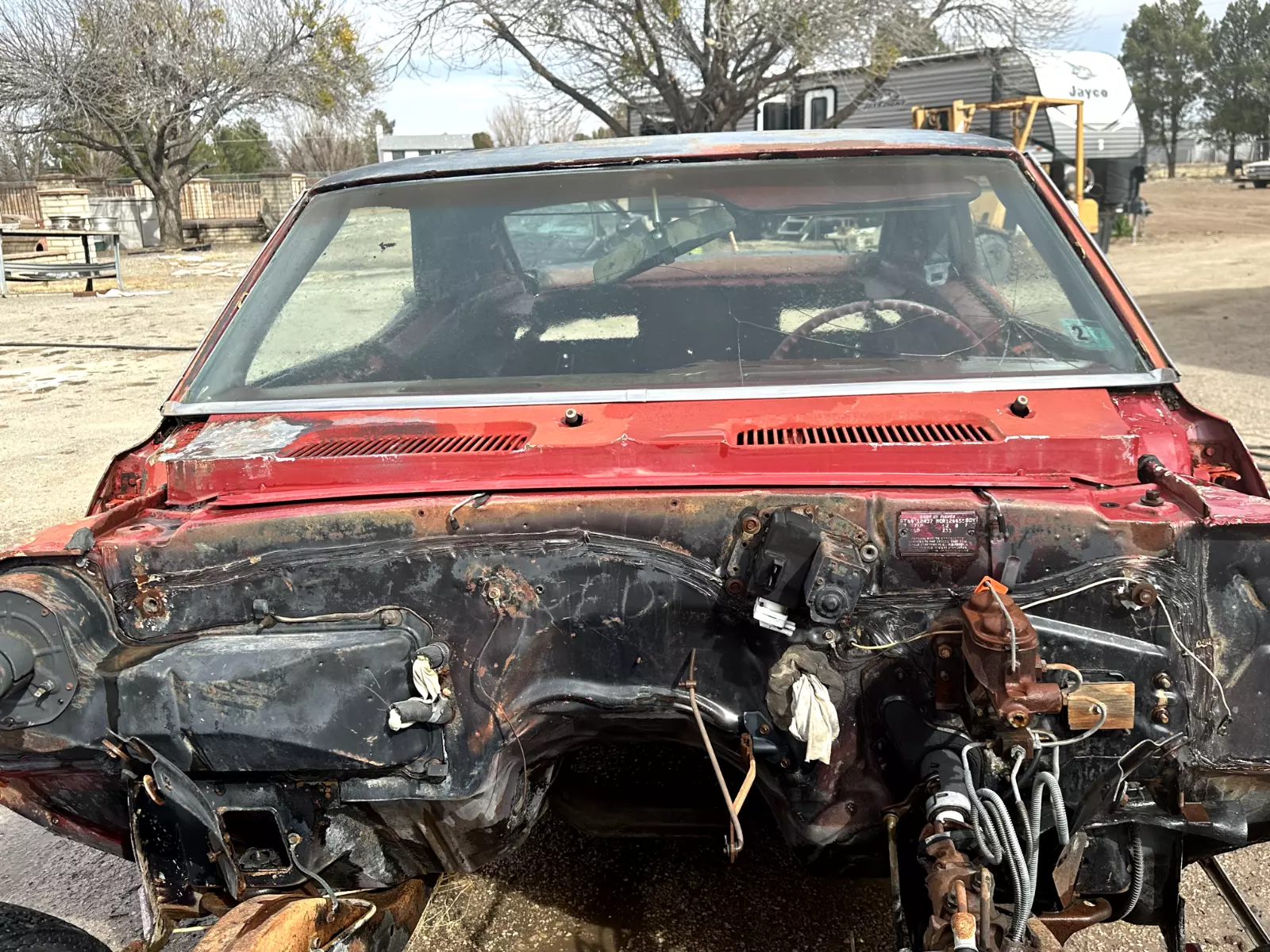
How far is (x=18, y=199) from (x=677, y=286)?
3075 centimetres

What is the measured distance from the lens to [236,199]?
99.9 ft

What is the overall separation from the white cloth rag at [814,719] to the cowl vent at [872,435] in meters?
0.48

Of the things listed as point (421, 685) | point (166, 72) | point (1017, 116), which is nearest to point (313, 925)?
point (421, 685)

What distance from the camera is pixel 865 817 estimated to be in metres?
1.90

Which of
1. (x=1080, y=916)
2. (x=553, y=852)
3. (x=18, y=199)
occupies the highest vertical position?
(x=18, y=199)

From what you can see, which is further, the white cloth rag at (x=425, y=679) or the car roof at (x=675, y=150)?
the car roof at (x=675, y=150)

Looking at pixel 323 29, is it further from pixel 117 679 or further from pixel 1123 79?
pixel 117 679

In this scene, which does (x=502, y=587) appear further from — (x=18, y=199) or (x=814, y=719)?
(x=18, y=199)

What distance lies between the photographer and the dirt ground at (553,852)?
8.55 feet

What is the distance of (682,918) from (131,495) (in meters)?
1.69

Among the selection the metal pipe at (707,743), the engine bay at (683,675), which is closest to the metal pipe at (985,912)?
the engine bay at (683,675)

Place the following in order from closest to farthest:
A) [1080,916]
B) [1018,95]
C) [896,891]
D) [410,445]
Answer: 1. [896,891]
2. [1080,916]
3. [410,445]
4. [1018,95]

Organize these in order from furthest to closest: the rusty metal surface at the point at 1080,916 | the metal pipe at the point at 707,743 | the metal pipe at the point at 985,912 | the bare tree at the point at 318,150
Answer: the bare tree at the point at 318,150
the rusty metal surface at the point at 1080,916
the metal pipe at the point at 707,743
the metal pipe at the point at 985,912

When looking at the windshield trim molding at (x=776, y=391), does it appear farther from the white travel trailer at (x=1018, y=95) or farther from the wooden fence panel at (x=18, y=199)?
the wooden fence panel at (x=18, y=199)
